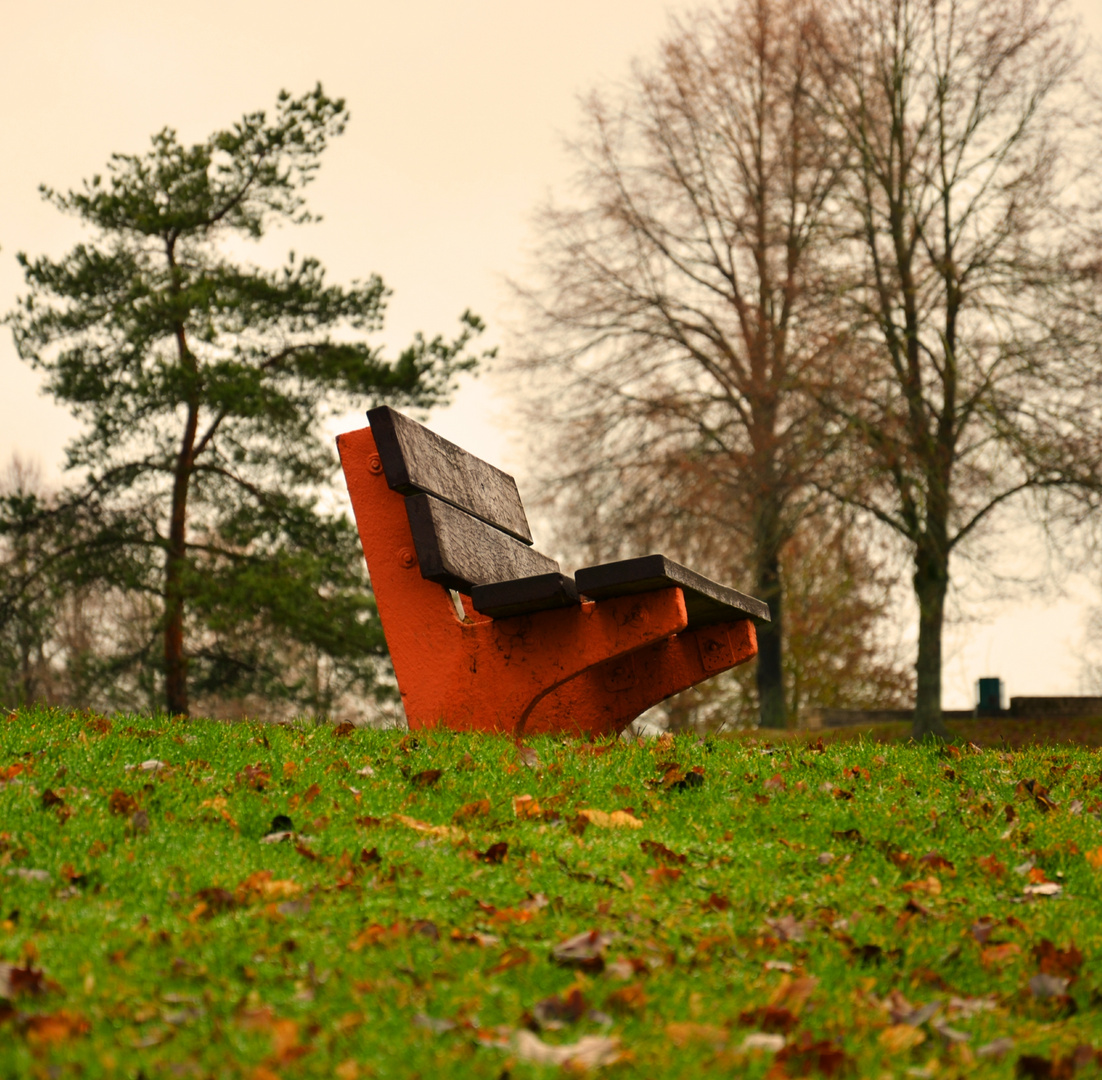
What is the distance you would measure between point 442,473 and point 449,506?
17 cm

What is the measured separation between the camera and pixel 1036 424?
1548 cm

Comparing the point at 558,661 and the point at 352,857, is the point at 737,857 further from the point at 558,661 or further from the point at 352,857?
the point at 558,661

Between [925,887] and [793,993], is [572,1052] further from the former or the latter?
[925,887]

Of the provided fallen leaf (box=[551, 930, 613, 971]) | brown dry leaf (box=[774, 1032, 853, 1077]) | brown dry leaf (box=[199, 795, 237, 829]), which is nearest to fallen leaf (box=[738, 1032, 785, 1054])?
brown dry leaf (box=[774, 1032, 853, 1077])

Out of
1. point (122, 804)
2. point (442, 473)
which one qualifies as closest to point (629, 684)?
point (442, 473)

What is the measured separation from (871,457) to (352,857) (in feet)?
44.2

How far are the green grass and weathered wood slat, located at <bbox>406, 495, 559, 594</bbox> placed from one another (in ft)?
2.14

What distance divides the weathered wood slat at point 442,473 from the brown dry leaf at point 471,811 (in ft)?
4.84

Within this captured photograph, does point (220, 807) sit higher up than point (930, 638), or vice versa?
point (930, 638)

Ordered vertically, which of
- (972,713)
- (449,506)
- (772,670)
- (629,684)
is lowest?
(972,713)

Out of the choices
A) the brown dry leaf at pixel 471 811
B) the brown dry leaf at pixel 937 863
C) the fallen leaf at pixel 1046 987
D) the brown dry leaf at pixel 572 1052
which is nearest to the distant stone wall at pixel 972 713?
the brown dry leaf at pixel 937 863

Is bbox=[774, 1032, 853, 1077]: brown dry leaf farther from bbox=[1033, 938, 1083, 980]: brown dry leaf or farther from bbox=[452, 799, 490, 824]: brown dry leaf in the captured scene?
bbox=[452, 799, 490, 824]: brown dry leaf

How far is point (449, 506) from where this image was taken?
4840 mm

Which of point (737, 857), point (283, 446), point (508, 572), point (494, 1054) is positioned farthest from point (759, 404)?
point (494, 1054)
